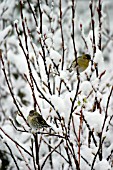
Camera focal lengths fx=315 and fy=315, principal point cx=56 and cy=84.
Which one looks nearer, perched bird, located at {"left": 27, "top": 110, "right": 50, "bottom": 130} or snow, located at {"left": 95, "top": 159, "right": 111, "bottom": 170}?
perched bird, located at {"left": 27, "top": 110, "right": 50, "bottom": 130}

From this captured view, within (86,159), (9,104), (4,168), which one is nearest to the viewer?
(86,159)

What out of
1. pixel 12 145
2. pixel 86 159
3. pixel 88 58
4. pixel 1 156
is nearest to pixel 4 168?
pixel 1 156

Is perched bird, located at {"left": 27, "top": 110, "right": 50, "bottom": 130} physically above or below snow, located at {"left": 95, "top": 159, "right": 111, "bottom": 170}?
above

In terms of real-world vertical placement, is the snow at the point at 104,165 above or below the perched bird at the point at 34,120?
below

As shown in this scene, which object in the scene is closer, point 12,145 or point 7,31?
point 12,145

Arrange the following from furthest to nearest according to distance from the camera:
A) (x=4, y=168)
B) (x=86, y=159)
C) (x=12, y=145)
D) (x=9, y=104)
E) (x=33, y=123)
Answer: (x=9, y=104) < (x=4, y=168) < (x=12, y=145) < (x=86, y=159) < (x=33, y=123)

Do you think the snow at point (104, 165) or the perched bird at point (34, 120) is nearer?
the perched bird at point (34, 120)

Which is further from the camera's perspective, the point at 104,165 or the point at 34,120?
the point at 104,165

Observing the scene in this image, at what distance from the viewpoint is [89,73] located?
5.84 ft

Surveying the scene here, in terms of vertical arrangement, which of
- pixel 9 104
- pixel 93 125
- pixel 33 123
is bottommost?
pixel 33 123

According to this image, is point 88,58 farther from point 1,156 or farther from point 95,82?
point 1,156

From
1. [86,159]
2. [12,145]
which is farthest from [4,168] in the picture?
[86,159]

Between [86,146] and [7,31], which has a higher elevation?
[7,31]

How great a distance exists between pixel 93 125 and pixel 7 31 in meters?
0.90
